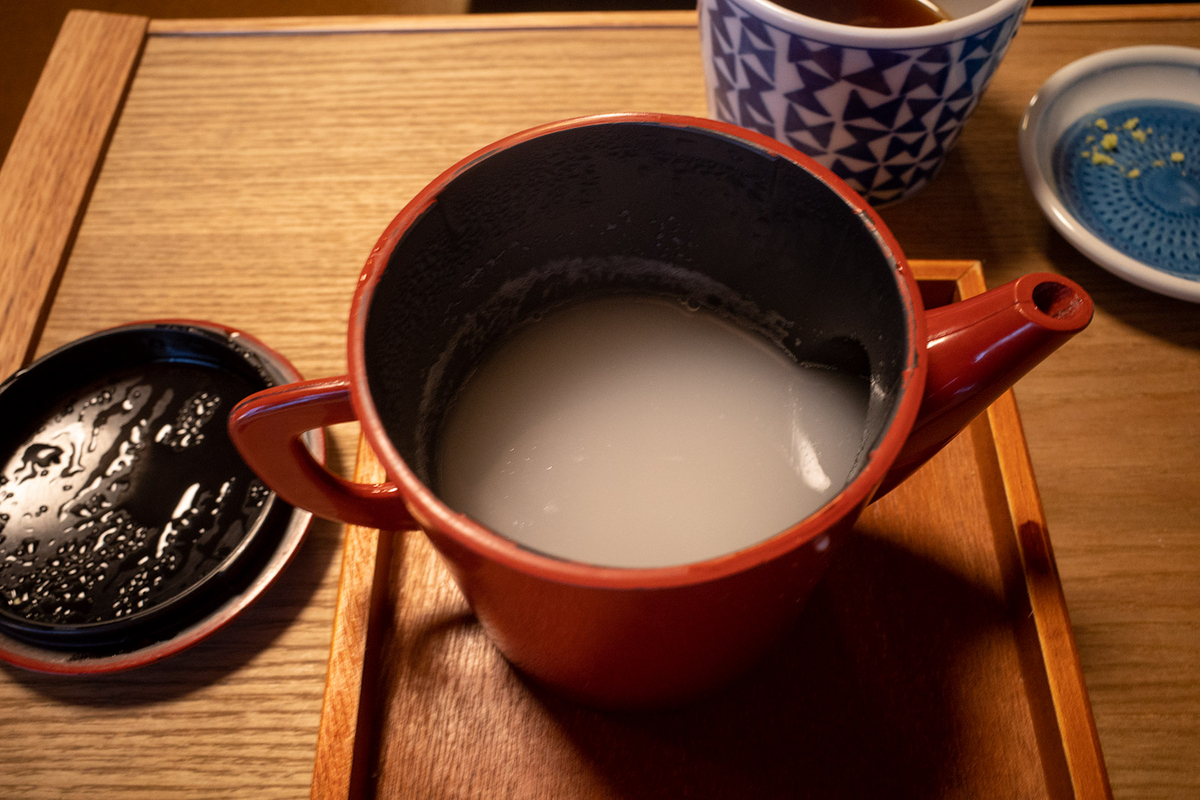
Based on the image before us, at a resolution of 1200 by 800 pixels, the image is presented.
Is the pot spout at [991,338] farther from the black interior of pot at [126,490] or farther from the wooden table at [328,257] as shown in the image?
the black interior of pot at [126,490]

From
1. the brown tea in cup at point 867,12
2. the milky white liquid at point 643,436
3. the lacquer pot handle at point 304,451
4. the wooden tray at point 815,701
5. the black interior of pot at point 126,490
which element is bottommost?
the wooden tray at point 815,701

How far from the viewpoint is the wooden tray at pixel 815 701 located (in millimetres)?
438

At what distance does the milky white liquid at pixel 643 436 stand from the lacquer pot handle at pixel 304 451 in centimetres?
7

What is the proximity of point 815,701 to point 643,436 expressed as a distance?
7.1 inches

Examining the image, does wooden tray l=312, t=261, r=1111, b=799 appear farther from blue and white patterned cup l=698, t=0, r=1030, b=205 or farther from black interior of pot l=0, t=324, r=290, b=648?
blue and white patterned cup l=698, t=0, r=1030, b=205

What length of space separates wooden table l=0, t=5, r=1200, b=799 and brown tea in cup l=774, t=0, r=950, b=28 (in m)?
0.13

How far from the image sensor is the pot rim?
28cm

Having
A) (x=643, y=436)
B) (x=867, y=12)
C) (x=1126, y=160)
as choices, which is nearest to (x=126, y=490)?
(x=643, y=436)

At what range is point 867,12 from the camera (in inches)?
25.3

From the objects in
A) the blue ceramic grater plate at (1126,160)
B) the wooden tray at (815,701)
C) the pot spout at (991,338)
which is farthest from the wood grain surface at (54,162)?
the blue ceramic grater plate at (1126,160)

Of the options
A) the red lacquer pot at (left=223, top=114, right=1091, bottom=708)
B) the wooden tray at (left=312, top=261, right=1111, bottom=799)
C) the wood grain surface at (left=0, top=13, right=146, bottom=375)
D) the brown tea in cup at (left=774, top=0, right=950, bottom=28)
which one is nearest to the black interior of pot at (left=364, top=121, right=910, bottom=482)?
the red lacquer pot at (left=223, top=114, right=1091, bottom=708)

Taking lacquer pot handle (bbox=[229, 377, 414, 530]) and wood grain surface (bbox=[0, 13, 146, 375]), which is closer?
lacquer pot handle (bbox=[229, 377, 414, 530])

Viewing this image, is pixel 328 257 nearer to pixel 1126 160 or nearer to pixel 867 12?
pixel 867 12

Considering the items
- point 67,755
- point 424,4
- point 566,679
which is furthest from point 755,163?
point 424,4
